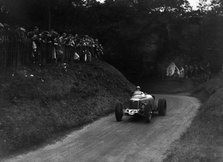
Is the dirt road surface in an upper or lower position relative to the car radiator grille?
lower

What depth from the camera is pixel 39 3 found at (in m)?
31.2

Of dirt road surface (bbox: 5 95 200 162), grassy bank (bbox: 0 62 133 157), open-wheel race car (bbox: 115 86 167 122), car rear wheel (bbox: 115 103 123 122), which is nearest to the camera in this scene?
dirt road surface (bbox: 5 95 200 162)

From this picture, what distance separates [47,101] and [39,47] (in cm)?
543

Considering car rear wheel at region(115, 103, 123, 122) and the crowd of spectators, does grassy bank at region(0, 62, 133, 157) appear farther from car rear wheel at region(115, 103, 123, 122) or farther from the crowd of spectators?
car rear wheel at region(115, 103, 123, 122)

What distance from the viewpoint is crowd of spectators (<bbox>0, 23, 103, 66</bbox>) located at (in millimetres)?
20531

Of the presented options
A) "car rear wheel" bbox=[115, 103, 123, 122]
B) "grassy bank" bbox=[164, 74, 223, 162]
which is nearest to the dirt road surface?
"car rear wheel" bbox=[115, 103, 123, 122]

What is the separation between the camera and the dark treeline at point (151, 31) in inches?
1927

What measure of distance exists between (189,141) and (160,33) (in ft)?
130

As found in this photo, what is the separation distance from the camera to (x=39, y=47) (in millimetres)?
24156

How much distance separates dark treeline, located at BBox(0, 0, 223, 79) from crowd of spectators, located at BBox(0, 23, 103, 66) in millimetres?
10728

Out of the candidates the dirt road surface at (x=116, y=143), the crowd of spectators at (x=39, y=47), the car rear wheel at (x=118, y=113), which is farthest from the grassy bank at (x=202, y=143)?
the crowd of spectators at (x=39, y=47)

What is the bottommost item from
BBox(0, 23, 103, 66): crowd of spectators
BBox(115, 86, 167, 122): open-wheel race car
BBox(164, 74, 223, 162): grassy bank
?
BBox(164, 74, 223, 162): grassy bank

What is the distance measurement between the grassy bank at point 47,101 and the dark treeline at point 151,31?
50.5ft

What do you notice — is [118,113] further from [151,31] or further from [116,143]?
[151,31]
